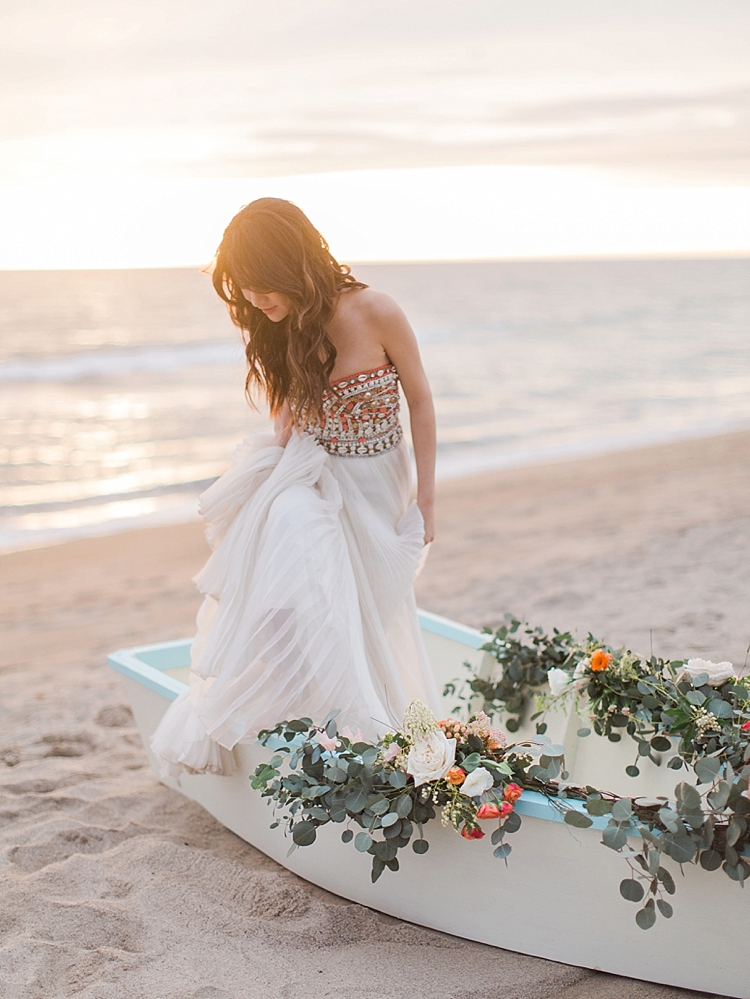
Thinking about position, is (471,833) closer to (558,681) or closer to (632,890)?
(632,890)

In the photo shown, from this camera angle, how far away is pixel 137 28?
20.9 feet

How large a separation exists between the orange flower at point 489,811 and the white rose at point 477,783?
0.04 metres

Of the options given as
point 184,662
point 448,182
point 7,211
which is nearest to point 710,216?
point 448,182

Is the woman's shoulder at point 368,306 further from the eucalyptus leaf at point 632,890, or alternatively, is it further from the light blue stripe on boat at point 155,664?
the eucalyptus leaf at point 632,890

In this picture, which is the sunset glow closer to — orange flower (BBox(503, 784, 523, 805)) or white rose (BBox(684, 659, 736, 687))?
white rose (BBox(684, 659, 736, 687))

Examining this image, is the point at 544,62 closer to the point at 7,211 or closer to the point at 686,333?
the point at 7,211

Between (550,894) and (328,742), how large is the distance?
646mm

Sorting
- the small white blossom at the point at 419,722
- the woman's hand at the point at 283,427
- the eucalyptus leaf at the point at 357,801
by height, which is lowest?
the eucalyptus leaf at the point at 357,801

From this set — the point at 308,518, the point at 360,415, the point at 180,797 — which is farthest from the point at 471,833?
the point at 180,797

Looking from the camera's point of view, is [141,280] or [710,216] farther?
[141,280]

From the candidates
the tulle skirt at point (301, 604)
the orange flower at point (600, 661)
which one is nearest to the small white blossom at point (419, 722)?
the tulle skirt at point (301, 604)

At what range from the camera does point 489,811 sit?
2.09 m

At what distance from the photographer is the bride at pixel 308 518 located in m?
2.62

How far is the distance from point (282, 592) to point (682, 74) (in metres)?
6.17
